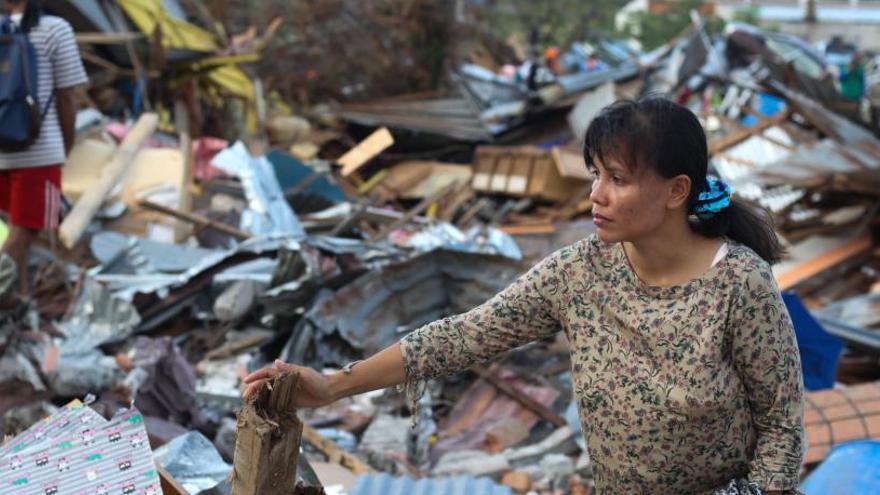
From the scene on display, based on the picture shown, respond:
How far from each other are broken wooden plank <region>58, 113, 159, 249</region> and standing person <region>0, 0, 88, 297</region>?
175 cm

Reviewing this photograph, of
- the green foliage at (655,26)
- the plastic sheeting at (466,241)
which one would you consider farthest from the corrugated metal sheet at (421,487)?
the green foliage at (655,26)

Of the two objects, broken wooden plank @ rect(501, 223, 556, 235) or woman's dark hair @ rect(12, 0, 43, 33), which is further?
broken wooden plank @ rect(501, 223, 556, 235)

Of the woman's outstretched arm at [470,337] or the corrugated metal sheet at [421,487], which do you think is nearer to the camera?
the woman's outstretched arm at [470,337]

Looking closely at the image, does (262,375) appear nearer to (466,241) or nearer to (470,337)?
(470,337)

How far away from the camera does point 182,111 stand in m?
10.5

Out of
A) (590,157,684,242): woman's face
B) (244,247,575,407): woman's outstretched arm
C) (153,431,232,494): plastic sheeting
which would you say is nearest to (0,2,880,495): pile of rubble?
(153,431,232,494): plastic sheeting

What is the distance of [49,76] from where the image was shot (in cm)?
469

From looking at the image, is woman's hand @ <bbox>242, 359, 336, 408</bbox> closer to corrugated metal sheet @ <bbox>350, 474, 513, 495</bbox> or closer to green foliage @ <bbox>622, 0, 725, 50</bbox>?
corrugated metal sheet @ <bbox>350, 474, 513, 495</bbox>

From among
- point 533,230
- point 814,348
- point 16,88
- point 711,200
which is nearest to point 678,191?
point 711,200

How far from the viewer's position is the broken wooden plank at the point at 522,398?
17.5ft

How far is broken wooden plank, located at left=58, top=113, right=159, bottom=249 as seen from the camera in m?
6.70

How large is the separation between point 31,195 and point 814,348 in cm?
364

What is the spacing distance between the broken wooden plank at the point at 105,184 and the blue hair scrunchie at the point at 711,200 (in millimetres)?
5239

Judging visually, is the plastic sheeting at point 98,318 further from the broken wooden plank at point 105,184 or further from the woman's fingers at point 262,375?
the woman's fingers at point 262,375
